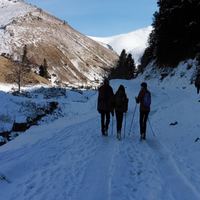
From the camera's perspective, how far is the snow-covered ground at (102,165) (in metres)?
9.40

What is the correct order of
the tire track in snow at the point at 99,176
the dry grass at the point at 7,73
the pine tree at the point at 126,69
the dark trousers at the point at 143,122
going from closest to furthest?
the tire track in snow at the point at 99,176
the dark trousers at the point at 143,122
the dry grass at the point at 7,73
the pine tree at the point at 126,69

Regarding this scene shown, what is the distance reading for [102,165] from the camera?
1180cm

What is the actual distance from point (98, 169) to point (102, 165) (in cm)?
49

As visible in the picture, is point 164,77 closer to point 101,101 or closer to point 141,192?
point 101,101

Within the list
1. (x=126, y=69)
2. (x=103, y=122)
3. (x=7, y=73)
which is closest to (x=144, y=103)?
(x=103, y=122)

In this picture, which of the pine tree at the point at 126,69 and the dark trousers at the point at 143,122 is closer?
the dark trousers at the point at 143,122

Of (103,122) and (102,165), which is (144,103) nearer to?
(103,122)

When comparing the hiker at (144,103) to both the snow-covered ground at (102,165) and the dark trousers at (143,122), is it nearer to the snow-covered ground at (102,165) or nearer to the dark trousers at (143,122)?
the dark trousers at (143,122)

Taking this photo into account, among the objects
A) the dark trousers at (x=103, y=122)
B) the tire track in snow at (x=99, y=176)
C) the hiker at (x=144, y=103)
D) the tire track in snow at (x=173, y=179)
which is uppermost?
the hiker at (x=144, y=103)

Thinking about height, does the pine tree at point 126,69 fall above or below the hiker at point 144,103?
above

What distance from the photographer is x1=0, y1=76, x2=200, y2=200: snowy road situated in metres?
9.35

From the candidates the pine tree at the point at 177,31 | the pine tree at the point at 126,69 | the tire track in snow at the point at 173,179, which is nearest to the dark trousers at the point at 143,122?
the tire track in snow at the point at 173,179

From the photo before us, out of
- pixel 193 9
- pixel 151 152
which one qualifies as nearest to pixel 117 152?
pixel 151 152

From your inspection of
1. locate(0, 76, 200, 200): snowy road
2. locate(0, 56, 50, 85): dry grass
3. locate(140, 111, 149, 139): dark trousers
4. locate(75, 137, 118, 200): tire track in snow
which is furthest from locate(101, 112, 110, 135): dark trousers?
locate(0, 56, 50, 85): dry grass
